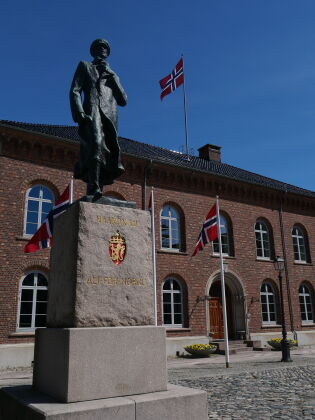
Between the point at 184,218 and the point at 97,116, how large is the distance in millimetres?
14867

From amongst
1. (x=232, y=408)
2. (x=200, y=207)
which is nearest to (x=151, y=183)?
(x=200, y=207)

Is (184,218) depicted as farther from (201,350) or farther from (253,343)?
(253,343)

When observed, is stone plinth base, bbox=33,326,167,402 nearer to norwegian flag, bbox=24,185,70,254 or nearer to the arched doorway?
norwegian flag, bbox=24,185,70,254

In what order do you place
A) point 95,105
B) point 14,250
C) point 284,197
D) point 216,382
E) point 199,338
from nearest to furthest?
point 95,105 < point 216,382 < point 14,250 < point 199,338 < point 284,197

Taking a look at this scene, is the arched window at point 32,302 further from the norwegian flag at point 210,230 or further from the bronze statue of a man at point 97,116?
the bronze statue of a man at point 97,116

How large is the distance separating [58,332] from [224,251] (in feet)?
58.3

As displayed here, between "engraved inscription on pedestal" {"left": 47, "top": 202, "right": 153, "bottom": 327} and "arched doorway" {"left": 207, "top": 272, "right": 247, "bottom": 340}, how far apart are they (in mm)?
15747

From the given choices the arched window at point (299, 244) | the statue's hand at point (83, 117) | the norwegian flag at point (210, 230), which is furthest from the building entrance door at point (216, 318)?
the statue's hand at point (83, 117)

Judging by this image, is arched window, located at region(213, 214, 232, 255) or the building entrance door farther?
arched window, located at region(213, 214, 232, 255)

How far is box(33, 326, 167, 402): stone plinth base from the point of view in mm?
Result: 3773

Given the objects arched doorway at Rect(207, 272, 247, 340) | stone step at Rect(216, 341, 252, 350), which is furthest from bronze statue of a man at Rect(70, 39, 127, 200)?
arched doorway at Rect(207, 272, 247, 340)

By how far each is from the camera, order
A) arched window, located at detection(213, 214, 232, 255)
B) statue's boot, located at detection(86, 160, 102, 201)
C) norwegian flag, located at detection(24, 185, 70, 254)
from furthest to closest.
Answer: arched window, located at detection(213, 214, 232, 255)
norwegian flag, located at detection(24, 185, 70, 254)
statue's boot, located at detection(86, 160, 102, 201)

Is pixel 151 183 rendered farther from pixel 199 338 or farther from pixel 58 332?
pixel 58 332

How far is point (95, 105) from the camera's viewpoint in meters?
5.16
